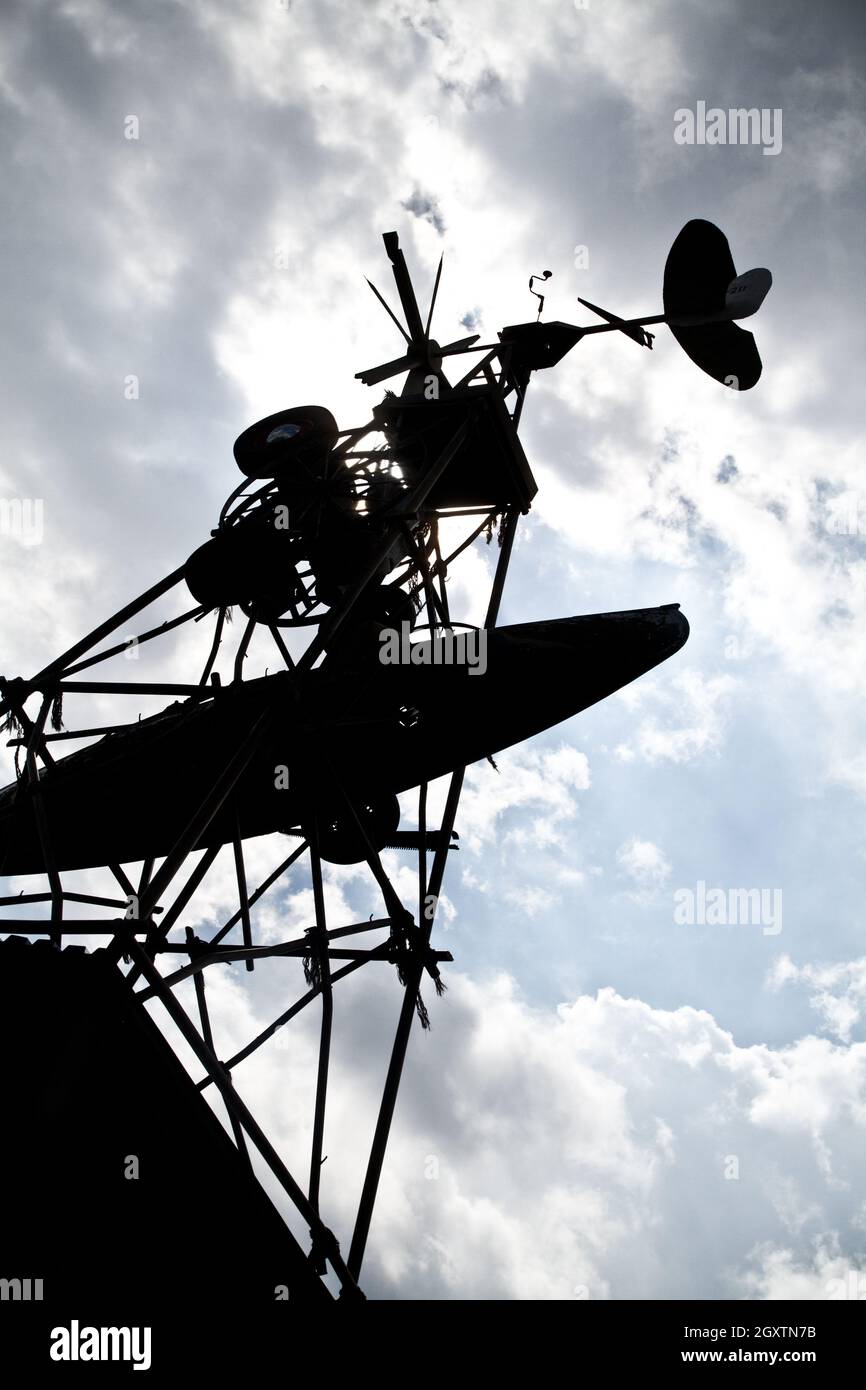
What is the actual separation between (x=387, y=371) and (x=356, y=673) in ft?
16.6

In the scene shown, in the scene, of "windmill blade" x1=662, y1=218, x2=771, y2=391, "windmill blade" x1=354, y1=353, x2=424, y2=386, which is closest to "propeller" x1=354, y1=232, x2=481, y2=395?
"windmill blade" x1=354, y1=353, x2=424, y2=386

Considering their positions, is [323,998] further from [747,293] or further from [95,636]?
[747,293]

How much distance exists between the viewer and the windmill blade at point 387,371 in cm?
1326

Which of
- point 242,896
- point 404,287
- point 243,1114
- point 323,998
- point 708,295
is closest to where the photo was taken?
point 243,1114

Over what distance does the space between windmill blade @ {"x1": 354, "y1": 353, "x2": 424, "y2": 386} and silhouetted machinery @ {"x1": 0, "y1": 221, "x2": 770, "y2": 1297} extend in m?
0.03

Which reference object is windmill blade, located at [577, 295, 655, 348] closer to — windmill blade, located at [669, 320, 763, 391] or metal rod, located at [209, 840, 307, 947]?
windmill blade, located at [669, 320, 763, 391]

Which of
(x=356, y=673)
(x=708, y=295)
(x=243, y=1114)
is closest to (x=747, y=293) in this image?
(x=708, y=295)

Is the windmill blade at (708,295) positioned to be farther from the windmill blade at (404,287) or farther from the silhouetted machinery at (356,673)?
the windmill blade at (404,287)

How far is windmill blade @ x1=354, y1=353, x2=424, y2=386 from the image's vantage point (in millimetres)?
13258

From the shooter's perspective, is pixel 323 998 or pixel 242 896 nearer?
pixel 323 998

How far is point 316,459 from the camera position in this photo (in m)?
12.4

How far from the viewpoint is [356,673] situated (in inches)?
434
